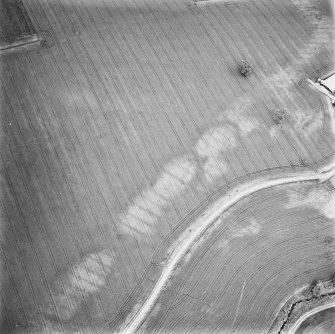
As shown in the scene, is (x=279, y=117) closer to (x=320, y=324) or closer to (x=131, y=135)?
(x=131, y=135)

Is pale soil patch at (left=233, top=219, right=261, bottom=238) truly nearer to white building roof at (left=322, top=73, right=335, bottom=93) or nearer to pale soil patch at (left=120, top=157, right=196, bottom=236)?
pale soil patch at (left=120, top=157, right=196, bottom=236)

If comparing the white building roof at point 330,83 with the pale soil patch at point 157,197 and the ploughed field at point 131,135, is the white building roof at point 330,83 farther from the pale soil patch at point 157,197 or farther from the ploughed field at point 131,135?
the pale soil patch at point 157,197

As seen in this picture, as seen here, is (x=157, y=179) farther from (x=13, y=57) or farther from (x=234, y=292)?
(x=13, y=57)

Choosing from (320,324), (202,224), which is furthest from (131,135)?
(320,324)

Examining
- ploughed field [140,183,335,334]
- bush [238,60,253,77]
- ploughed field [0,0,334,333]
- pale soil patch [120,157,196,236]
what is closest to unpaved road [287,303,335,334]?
ploughed field [140,183,335,334]

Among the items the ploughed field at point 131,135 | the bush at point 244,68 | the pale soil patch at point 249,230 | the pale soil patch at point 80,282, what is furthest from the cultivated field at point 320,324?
the bush at point 244,68

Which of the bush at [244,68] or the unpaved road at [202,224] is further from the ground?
the bush at [244,68]
